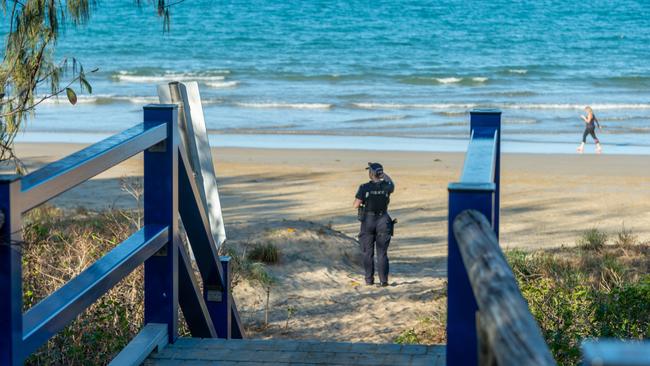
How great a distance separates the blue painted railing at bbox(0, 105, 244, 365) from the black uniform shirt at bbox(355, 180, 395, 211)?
16.8ft

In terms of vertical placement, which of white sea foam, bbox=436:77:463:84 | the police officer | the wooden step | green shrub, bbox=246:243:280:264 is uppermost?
the wooden step

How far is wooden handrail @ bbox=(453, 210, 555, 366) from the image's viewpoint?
5.52 ft

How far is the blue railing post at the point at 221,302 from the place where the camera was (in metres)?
Answer: 5.54

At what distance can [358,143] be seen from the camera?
23703 millimetres

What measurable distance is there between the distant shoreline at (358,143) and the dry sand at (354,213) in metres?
0.83

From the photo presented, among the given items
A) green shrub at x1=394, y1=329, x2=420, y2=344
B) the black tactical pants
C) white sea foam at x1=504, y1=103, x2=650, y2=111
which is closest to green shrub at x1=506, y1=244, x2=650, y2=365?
green shrub at x1=394, y1=329, x2=420, y2=344

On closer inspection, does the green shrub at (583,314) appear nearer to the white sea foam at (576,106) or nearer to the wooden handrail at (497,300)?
the wooden handrail at (497,300)

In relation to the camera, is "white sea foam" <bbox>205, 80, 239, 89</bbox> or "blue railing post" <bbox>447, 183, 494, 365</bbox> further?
"white sea foam" <bbox>205, 80, 239, 89</bbox>

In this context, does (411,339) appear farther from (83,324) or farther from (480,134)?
(480,134)

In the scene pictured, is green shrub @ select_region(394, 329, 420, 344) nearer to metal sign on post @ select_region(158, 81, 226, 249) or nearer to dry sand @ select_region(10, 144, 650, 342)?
dry sand @ select_region(10, 144, 650, 342)

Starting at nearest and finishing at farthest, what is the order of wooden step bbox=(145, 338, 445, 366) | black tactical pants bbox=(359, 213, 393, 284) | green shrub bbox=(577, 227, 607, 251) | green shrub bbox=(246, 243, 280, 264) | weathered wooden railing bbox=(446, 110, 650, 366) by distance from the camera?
1. weathered wooden railing bbox=(446, 110, 650, 366)
2. wooden step bbox=(145, 338, 445, 366)
3. green shrub bbox=(246, 243, 280, 264)
4. black tactical pants bbox=(359, 213, 393, 284)
5. green shrub bbox=(577, 227, 607, 251)

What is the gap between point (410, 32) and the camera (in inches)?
2352

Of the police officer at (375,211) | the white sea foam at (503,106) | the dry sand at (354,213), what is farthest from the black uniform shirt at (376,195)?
the white sea foam at (503,106)

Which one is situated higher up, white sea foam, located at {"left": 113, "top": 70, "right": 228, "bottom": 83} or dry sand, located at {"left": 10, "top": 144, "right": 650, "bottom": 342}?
dry sand, located at {"left": 10, "top": 144, "right": 650, "bottom": 342}
